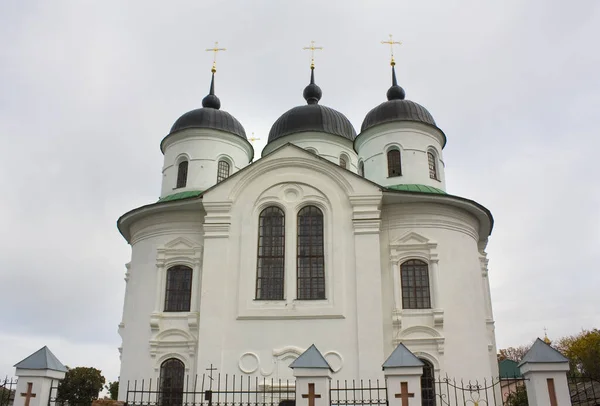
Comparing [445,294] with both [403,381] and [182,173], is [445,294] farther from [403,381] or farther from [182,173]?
[182,173]

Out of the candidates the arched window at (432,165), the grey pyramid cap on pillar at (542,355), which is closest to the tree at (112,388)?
the arched window at (432,165)

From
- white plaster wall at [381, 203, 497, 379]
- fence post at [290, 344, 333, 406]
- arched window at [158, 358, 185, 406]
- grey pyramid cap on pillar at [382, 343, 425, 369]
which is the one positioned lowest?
fence post at [290, 344, 333, 406]

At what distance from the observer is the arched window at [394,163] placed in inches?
781

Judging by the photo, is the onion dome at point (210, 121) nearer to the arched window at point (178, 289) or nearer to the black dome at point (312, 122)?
the black dome at point (312, 122)

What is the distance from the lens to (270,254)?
16750mm

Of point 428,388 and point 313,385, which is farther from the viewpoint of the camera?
point 428,388

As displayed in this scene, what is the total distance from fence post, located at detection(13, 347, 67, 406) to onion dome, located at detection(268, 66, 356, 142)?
14735 mm

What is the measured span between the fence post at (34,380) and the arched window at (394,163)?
41.2 feet

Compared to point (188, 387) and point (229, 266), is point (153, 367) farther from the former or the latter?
point (229, 266)

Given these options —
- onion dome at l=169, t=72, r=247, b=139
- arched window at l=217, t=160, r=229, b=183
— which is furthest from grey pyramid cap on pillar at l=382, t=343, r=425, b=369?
onion dome at l=169, t=72, r=247, b=139

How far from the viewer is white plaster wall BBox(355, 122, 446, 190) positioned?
64.2 feet

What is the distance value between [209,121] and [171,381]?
9.62 meters

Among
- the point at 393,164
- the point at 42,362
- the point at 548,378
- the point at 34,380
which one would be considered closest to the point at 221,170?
the point at 393,164

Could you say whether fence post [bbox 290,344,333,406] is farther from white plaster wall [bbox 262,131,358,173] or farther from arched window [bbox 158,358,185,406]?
white plaster wall [bbox 262,131,358,173]
